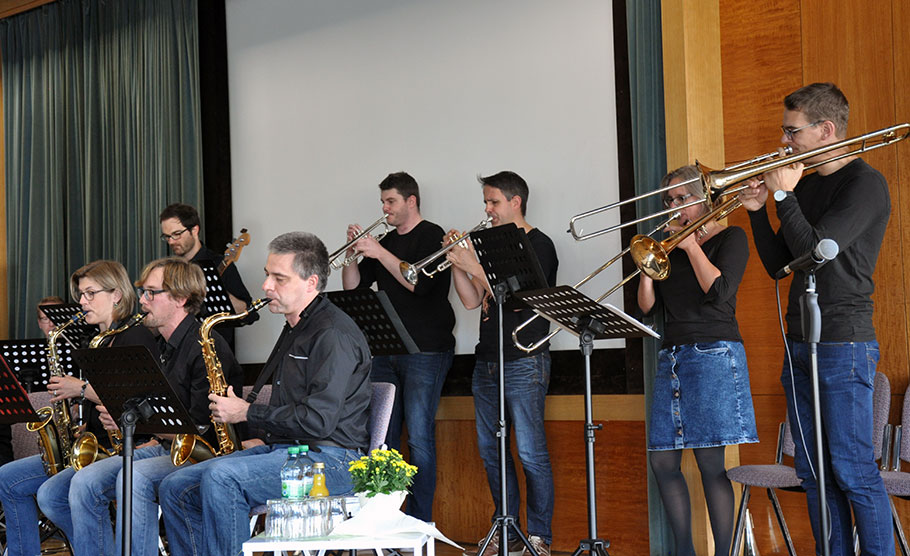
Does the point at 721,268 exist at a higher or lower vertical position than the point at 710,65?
lower

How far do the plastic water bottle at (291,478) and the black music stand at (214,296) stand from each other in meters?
1.70

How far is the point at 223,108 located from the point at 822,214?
164 inches

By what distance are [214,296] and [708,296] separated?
232 cm

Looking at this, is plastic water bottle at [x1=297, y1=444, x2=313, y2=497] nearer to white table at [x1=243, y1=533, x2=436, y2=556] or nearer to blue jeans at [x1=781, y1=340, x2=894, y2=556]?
white table at [x1=243, y1=533, x2=436, y2=556]

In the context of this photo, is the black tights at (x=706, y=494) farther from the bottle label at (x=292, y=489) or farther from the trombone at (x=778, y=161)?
the bottle label at (x=292, y=489)

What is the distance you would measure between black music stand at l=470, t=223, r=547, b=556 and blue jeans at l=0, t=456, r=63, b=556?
76.7 inches

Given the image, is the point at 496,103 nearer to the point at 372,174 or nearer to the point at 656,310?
the point at 372,174

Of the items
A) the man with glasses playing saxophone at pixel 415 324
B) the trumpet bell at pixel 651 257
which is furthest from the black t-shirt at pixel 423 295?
the trumpet bell at pixel 651 257

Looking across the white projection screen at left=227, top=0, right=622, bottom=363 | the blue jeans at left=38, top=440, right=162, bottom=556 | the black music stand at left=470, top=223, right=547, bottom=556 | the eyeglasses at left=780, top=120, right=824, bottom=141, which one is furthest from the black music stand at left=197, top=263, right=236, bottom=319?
A: the eyeglasses at left=780, top=120, right=824, bottom=141

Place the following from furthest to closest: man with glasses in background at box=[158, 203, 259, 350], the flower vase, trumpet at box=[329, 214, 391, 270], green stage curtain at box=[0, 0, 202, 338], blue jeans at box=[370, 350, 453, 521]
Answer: green stage curtain at box=[0, 0, 202, 338], man with glasses in background at box=[158, 203, 259, 350], trumpet at box=[329, 214, 391, 270], blue jeans at box=[370, 350, 453, 521], the flower vase

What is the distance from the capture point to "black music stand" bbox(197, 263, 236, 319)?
15.2ft

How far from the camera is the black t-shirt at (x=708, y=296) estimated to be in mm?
3730

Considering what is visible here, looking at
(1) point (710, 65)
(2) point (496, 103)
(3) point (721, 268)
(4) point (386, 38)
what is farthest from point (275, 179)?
(3) point (721, 268)

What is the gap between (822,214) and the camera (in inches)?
123
